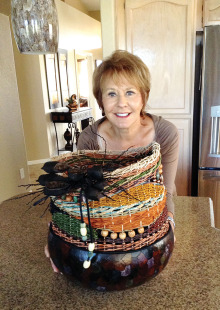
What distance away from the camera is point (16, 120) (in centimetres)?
327

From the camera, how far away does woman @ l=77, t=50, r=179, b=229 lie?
1.03m

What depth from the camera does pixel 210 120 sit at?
8.02 ft

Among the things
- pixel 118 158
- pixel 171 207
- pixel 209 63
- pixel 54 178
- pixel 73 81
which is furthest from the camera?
pixel 73 81

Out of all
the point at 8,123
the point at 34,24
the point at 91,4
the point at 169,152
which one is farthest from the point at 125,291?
the point at 91,4

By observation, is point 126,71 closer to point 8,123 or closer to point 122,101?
point 122,101

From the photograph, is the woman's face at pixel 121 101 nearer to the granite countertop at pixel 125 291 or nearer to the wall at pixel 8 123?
the granite countertop at pixel 125 291

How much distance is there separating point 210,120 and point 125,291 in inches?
81.6

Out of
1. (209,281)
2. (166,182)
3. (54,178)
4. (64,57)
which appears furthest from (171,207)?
(64,57)

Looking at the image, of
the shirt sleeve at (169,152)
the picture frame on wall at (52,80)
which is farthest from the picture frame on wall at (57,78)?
the shirt sleeve at (169,152)

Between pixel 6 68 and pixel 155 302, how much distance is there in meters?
3.04

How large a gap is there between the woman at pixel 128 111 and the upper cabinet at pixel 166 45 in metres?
1.52

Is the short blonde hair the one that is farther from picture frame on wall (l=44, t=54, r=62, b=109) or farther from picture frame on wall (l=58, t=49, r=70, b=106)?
picture frame on wall (l=58, t=49, r=70, b=106)

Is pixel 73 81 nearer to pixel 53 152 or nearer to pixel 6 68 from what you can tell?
pixel 53 152

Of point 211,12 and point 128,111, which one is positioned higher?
point 211,12
